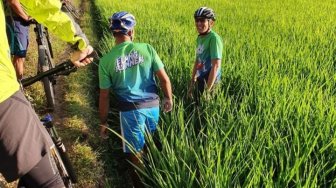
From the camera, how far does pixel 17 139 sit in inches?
58.9

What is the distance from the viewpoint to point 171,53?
4684 mm

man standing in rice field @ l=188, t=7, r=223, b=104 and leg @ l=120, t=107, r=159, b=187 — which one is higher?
man standing in rice field @ l=188, t=7, r=223, b=104

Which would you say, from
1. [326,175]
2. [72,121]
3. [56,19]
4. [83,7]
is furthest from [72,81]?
[83,7]

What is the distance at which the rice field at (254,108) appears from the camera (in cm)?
199

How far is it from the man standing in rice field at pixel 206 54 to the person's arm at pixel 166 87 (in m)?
0.43

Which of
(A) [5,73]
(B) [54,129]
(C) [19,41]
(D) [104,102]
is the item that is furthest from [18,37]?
(A) [5,73]

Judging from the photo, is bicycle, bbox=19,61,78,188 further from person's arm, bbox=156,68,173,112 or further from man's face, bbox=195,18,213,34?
man's face, bbox=195,18,213,34

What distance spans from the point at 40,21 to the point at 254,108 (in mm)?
1723

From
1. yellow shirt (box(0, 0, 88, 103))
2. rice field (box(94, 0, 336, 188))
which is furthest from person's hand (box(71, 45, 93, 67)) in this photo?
rice field (box(94, 0, 336, 188))

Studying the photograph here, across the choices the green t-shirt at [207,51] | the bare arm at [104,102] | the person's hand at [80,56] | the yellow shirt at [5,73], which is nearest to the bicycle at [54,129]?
the person's hand at [80,56]

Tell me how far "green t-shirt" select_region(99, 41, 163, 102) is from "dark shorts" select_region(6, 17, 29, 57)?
151 cm

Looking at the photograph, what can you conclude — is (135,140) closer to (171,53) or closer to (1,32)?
(1,32)

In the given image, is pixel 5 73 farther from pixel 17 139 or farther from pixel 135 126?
pixel 135 126

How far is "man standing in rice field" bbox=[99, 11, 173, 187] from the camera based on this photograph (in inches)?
106
